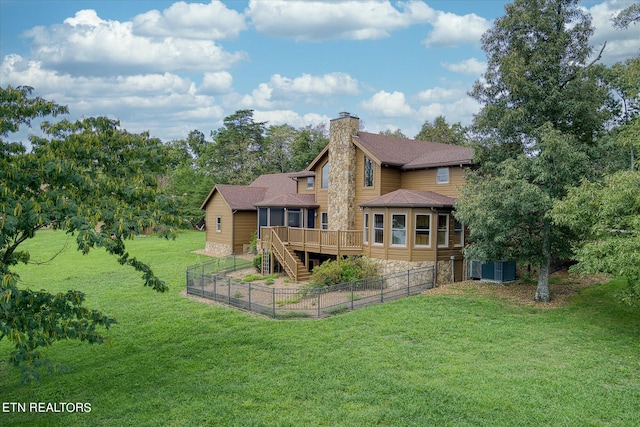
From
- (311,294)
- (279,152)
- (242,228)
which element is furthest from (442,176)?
(279,152)

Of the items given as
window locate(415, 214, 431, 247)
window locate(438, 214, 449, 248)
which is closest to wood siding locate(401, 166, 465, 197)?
window locate(438, 214, 449, 248)

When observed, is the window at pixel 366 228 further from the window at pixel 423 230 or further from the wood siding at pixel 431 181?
the wood siding at pixel 431 181

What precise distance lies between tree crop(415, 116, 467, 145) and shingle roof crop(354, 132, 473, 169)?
28806 mm

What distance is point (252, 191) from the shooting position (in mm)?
33750

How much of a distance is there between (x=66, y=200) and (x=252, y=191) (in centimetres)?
2595

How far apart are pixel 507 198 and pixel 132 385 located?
12412mm

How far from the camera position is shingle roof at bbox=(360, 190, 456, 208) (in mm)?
18844

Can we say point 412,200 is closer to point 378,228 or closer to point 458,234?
point 378,228

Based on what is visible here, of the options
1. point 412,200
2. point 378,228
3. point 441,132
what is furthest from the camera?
point 441,132

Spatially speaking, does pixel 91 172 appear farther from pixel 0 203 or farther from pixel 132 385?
pixel 132 385

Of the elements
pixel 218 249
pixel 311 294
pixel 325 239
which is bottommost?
pixel 311 294

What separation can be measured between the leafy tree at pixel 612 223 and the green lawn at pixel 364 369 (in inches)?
77.1

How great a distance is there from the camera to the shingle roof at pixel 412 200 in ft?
61.8

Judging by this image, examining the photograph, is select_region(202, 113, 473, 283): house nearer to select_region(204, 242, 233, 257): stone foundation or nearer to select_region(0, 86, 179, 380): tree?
select_region(204, 242, 233, 257): stone foundation
